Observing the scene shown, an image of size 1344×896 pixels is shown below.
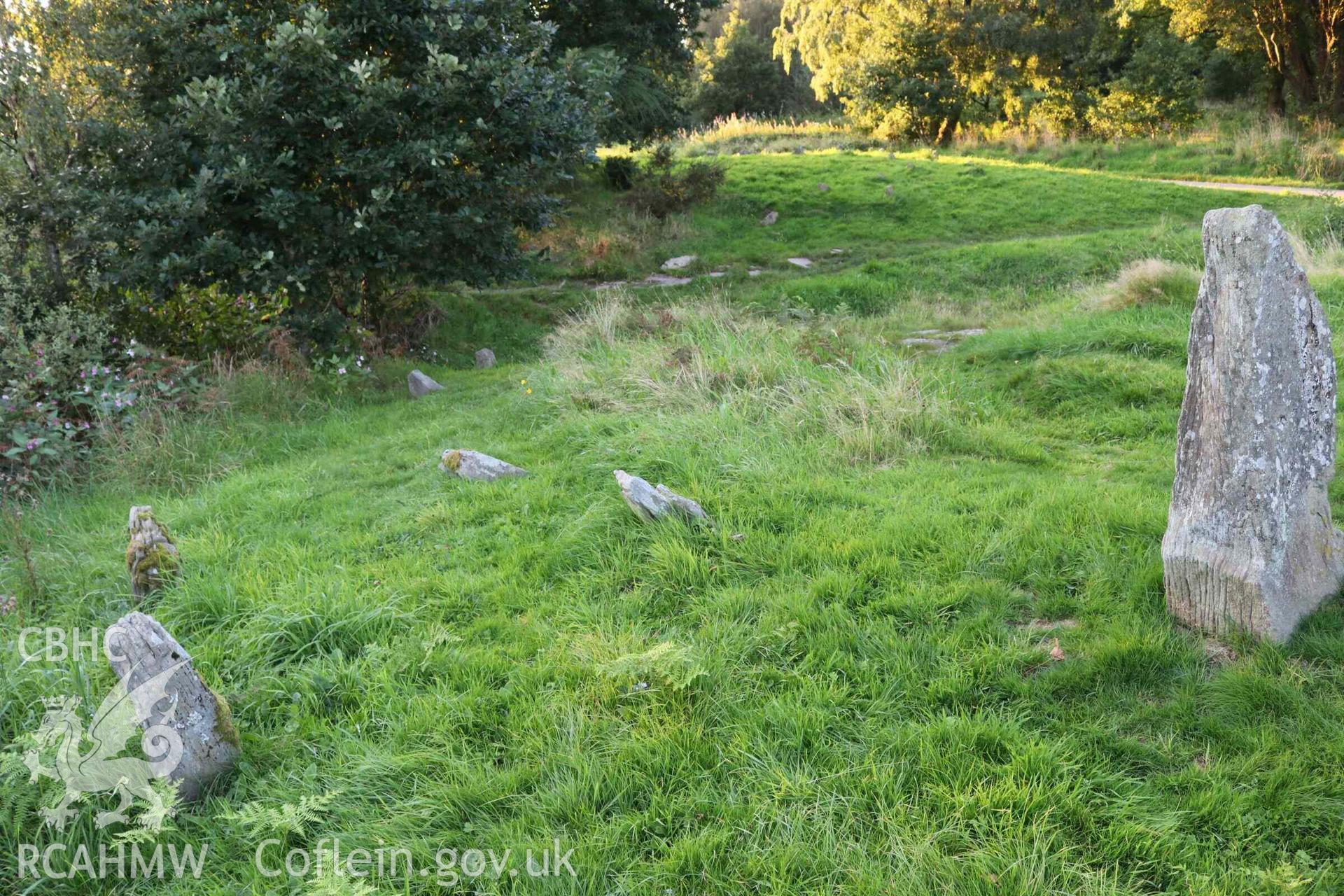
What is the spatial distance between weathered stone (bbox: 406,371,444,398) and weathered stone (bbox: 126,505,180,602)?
5.42 metres

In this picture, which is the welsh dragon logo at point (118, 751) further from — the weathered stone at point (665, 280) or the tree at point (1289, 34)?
the tree at point (1289, 34)

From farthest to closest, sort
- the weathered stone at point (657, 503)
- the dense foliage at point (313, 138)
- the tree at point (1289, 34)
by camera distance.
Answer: the tree at point (1289, 34)
the dense foliage at point (313, 138)
the weathered stone at point (657, 503)

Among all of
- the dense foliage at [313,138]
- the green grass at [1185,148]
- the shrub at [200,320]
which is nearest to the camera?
the dense foliage at [313,138]

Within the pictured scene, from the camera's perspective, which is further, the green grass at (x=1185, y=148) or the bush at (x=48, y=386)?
the green grass at (x=1185, y=148)

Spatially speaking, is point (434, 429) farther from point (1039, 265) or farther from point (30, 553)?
point (1039, 265)

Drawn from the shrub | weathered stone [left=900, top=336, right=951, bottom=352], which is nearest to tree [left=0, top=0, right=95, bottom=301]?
the shrub

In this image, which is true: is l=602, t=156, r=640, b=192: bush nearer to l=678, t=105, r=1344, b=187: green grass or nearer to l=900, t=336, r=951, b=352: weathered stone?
l=678, t=105, r=1344, b=187: green grass

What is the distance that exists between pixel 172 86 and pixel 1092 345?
11184mm

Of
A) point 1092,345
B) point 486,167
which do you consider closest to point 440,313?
point 486,167

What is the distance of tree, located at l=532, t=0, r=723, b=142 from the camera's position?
17.3 metres

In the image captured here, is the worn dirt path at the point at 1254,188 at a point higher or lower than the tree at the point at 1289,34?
lower

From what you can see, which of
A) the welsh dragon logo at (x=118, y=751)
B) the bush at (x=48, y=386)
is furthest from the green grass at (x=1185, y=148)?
the welsh dragon logo at (x=118, y=751)

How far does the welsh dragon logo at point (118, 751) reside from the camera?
10.1 feet

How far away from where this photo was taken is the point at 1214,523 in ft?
12.3
